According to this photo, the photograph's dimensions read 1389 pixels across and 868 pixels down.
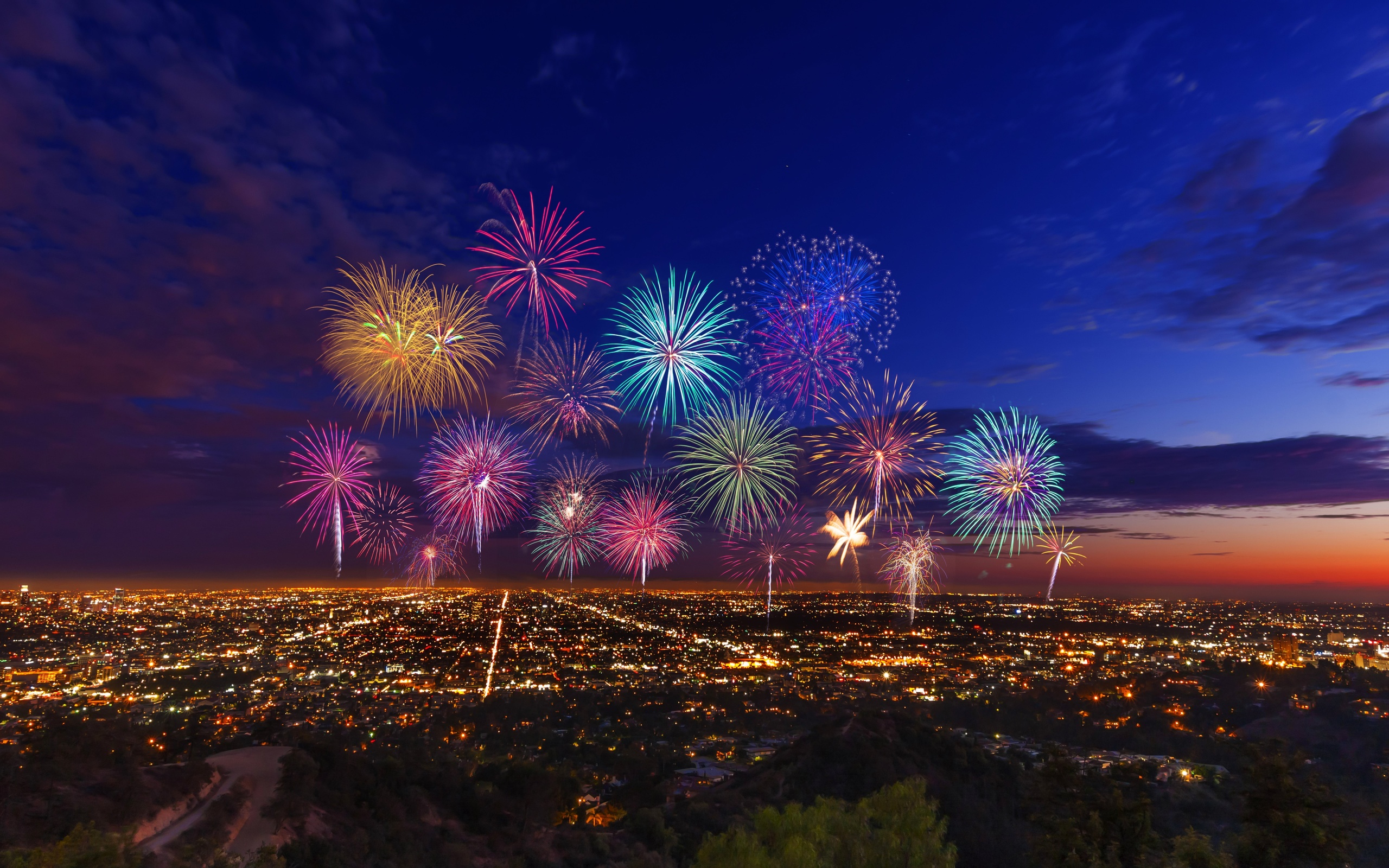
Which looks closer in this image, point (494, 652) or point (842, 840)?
point (842, 840)

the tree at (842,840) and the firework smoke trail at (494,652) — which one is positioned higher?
the tree at (842,840)

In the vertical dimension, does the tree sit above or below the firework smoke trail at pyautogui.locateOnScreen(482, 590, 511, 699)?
above

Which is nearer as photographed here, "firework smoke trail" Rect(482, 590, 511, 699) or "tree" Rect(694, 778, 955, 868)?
"tree" Rect(694, 778, 955, 868)

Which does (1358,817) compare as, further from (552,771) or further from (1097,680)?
(1097,680)

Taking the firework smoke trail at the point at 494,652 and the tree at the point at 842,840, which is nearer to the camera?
the tree at the point at 842,840

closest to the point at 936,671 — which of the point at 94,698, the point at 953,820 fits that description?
the point at 953,820

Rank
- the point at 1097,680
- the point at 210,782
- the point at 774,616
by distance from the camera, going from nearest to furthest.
Result: the point at 210,782, the point at 1097,680, the point at 774,616

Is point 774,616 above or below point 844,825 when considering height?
below

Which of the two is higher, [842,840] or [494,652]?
[842,840]
